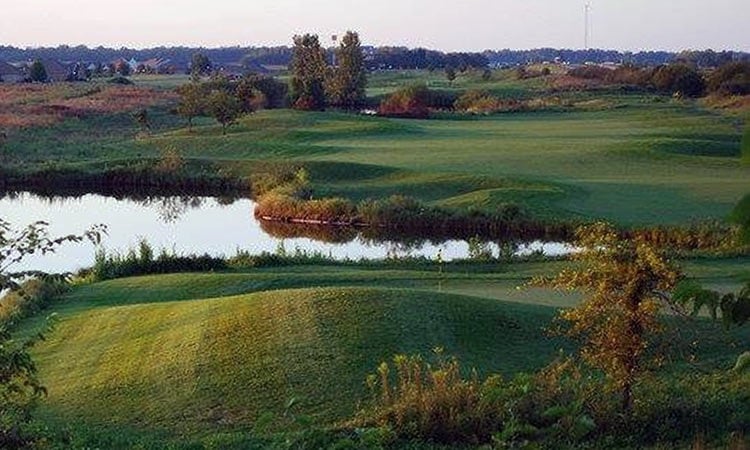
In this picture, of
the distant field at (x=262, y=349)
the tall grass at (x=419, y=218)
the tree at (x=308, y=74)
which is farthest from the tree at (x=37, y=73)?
the distant field at (x=262, y=349)

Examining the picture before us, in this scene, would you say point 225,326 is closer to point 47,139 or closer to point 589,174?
point 589,174

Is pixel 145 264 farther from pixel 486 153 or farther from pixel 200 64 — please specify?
pixel 200 64

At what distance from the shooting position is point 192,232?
38.3 metres

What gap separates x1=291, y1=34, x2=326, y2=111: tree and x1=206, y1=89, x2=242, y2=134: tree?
2241 centimetres

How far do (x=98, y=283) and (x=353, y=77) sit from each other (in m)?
72.8

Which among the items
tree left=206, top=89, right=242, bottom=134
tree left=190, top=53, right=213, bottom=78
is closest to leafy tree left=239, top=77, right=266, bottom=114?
tree left=206, top=89, right=242, bottom=134

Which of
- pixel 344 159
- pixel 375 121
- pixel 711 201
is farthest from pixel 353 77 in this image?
pixel 711 201

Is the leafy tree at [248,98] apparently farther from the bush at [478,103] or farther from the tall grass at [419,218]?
the tall grass at [419,218]

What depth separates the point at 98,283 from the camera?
24.4m

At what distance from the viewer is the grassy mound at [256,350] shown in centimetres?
1371

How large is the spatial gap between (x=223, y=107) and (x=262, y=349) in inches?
1838

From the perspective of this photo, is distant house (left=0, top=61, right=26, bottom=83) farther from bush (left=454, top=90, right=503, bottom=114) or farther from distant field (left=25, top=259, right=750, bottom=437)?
distant field (left=25, top=259, right=750, bottom=437)

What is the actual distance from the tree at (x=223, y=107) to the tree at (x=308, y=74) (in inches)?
882

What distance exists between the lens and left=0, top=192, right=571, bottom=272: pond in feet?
105
